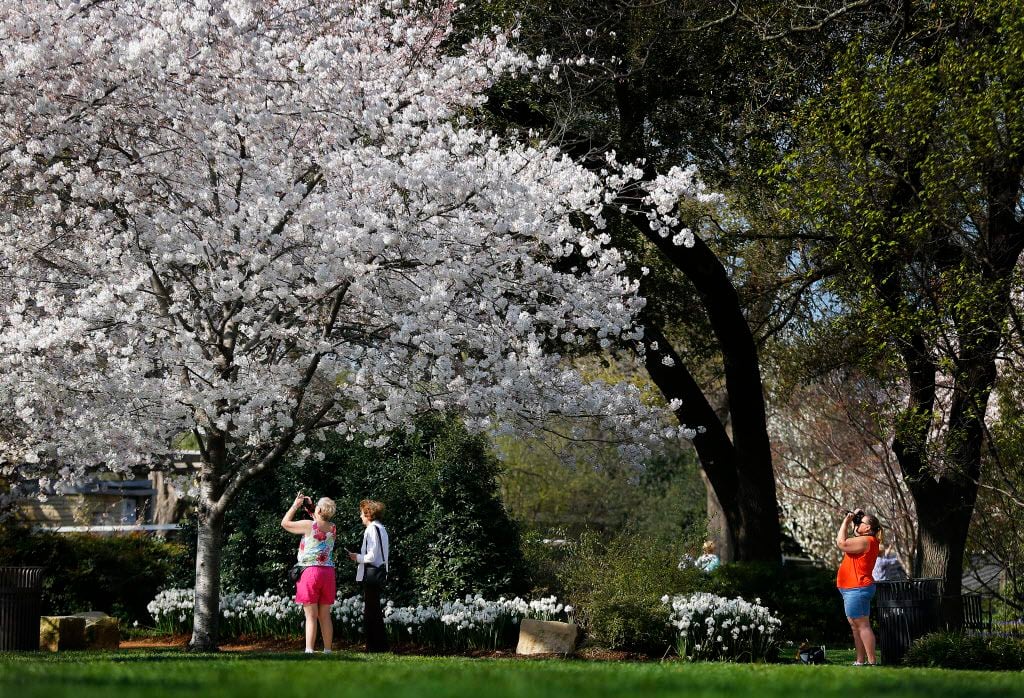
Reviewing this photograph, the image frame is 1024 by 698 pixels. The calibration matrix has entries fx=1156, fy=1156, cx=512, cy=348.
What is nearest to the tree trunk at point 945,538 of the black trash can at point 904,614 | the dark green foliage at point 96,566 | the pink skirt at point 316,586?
Result: the black trash can at point 904,614

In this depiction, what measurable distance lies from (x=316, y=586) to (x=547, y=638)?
109 inches

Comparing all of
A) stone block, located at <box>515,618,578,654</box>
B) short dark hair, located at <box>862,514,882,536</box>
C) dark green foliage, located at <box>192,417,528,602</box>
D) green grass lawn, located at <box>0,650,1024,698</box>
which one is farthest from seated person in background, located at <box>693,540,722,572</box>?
green grass lawn, located at <box>0,650,1024,698</box>

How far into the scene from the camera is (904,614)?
12.8 metres

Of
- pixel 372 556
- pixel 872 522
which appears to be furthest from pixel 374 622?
pixel 872 522

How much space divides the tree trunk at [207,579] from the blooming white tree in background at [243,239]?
2 cm

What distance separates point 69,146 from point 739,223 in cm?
1419

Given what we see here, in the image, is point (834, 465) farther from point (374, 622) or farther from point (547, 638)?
point (374, 622)

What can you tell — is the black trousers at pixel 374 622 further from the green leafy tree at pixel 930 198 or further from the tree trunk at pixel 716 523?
the tree trunk at pixel 716 523

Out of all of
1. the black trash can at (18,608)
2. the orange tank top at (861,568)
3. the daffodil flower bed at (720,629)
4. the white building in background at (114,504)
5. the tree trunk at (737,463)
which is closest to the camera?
the orange tank top at (861,568)

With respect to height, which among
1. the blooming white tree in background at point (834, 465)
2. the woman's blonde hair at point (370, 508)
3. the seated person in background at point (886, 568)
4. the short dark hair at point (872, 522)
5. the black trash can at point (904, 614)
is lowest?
the black trash can at point (904, 614)

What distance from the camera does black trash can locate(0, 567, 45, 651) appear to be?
1226 cm

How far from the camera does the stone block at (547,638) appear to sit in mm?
12922

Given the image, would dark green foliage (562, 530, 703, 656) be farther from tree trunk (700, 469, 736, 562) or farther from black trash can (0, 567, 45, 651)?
tree trunk (700, 469, 736, 562)

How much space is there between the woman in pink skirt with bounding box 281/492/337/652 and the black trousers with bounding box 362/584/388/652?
939 millimetres
